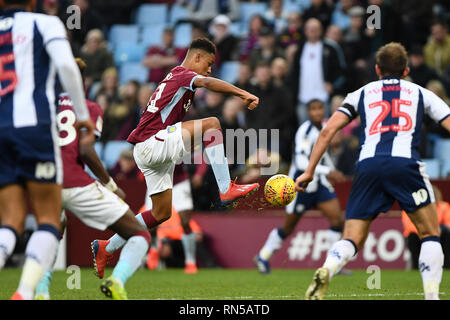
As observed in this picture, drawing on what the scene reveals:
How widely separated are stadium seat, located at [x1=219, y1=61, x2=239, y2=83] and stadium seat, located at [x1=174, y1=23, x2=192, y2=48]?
1474 millimetres

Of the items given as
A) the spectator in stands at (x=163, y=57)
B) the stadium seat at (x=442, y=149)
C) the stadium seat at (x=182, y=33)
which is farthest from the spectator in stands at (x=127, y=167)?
the stadium seat at (x=442, y=149)

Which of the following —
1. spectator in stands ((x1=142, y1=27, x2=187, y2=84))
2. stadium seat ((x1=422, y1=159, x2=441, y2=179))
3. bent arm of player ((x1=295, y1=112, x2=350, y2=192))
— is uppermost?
spectator in stands ((x1=142, y1=27, x2=187, y2=84))

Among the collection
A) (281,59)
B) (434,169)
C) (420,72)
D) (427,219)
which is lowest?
(434,169)

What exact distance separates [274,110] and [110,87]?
12.4ft

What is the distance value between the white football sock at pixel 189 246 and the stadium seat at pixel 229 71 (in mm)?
4352

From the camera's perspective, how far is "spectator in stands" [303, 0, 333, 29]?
15.5 m

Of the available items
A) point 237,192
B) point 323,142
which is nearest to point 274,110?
point 237,192

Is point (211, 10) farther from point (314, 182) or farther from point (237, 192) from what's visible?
point (237, 192)

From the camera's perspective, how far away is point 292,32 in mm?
15578

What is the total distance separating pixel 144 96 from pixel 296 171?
4.50 m

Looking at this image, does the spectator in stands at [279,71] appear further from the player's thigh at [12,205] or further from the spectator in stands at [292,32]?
the player's thigh at [12,205]

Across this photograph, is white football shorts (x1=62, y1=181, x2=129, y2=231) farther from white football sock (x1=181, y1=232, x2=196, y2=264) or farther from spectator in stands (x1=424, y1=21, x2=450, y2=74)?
spectator in stands (x1=424, y1=21, x2=450, y2=74)

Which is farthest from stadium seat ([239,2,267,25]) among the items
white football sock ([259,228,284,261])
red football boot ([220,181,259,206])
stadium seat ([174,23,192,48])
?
red football boot ([220,181,259,206])
